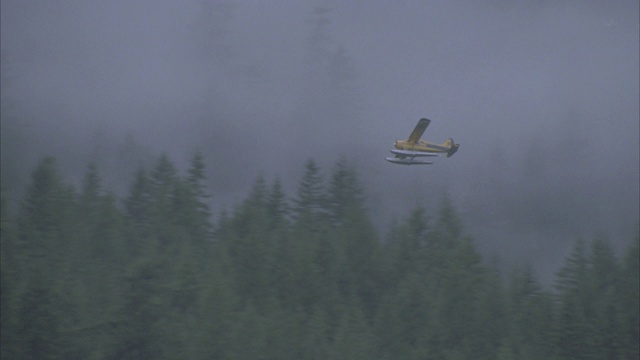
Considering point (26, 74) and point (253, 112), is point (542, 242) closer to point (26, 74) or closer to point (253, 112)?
point (253, 112)

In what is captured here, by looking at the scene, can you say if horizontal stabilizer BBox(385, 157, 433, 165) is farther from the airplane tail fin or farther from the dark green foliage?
the dark green foliage

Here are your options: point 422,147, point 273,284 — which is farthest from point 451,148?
point 273,284

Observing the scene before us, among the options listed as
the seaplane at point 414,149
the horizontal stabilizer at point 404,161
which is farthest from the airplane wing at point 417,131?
the horizontal stabilizer at point 404,161

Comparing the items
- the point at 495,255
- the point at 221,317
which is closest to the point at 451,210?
the point at 495,255

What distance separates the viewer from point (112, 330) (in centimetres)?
3359

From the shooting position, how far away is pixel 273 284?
156 feet

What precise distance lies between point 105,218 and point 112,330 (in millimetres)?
20921

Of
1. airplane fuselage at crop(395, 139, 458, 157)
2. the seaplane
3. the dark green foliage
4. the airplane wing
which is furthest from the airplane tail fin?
the dark green foliage

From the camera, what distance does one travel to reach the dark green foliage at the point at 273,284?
111 ft

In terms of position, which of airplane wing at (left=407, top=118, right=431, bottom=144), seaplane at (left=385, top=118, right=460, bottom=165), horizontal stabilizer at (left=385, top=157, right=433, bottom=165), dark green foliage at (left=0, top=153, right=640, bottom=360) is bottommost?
dark green foliage at (left=0, top=153, right=640, bottom=360)

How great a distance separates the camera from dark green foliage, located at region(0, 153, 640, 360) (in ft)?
111

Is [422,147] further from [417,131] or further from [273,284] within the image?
[273,284]

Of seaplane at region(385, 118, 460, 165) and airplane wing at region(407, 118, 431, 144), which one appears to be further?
airplane wing at region(407, 118, 431, 144)

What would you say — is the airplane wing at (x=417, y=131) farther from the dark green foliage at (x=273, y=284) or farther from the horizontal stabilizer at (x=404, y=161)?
the dark green foliage at (x=273, y=284)
